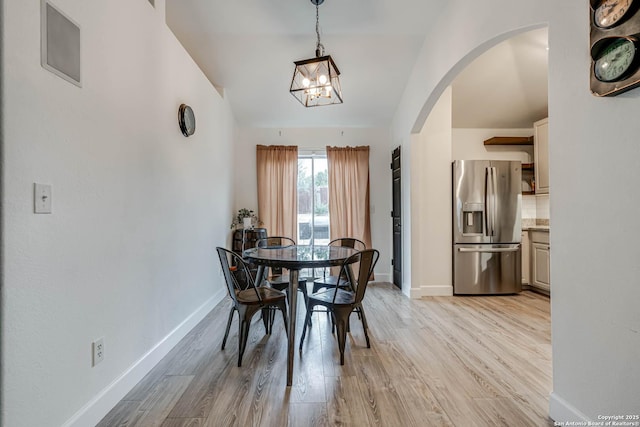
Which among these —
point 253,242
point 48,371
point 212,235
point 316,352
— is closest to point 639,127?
point 316,352

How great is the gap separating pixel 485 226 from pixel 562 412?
2845mm

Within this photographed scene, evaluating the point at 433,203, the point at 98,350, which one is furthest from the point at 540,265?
the point at 98,350

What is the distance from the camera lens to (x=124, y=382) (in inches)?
73.0

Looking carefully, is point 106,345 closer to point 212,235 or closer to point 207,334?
point 207,334

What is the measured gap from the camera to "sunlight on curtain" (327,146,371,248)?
5.04m

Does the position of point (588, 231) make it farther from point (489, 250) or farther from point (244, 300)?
point (489, 250)

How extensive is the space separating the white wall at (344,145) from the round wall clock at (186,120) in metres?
2.11

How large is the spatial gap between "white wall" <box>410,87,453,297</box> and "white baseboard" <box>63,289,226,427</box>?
2.84 metres

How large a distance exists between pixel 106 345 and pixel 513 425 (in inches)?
89.5

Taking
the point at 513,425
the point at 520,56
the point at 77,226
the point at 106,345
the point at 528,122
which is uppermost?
the point at 520,56

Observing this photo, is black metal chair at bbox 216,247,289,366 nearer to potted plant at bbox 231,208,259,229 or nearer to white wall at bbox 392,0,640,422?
white wall at bbox 392,0,640,422

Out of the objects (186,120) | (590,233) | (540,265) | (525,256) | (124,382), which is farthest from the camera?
(525,256)

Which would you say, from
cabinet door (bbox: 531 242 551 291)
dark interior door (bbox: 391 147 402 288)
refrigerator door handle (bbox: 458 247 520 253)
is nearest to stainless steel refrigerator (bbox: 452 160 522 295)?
refrigerator door handle (bbox: 458 247 520 253)

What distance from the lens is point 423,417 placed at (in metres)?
1.67
